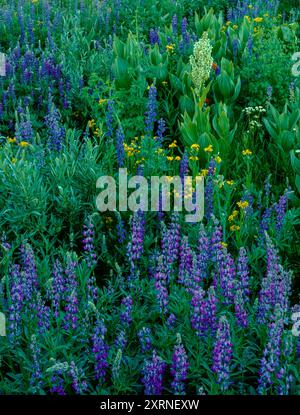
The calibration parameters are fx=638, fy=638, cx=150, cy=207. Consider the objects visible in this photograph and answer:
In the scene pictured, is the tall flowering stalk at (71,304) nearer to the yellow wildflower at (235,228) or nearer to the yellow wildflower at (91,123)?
the yellow wildflower at (235,228)

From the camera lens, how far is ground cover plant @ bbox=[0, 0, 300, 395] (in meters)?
2.95

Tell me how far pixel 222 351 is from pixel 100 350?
56 cm

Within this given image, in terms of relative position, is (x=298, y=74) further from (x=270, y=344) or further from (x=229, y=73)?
(x=270, y=344)

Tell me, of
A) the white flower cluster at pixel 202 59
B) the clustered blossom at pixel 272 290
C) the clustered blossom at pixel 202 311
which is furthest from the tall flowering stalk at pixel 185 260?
the white flower cluster at pixel 202 59

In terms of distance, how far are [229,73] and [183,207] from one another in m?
1.77

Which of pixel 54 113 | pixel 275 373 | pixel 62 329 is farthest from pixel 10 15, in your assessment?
pixel 275 373

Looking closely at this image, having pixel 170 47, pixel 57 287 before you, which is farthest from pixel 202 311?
pixel 170 47

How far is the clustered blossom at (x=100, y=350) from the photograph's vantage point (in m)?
2.83

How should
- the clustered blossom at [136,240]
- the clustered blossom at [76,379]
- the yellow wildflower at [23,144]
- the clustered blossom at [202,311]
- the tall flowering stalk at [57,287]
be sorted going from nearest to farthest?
the clustered blossom at [76,379] → the clustered blossom at [202,311] → the tall flowering stalk at [57,287] → the clustered blossom at [136,240] → the yellow wildflower at [23,144]

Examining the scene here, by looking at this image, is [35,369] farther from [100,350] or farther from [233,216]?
[233,216]

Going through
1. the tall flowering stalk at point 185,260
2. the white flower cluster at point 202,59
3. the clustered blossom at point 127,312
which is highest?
the white flower cluster at point 202,59

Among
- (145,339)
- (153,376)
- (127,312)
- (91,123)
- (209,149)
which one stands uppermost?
A: (91,123)

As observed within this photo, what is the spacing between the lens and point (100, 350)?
112 inches

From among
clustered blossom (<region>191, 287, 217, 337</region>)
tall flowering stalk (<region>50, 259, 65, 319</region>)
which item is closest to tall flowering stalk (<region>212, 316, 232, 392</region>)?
clustered blossom (<region>191, 287, 217, 337</region>)
